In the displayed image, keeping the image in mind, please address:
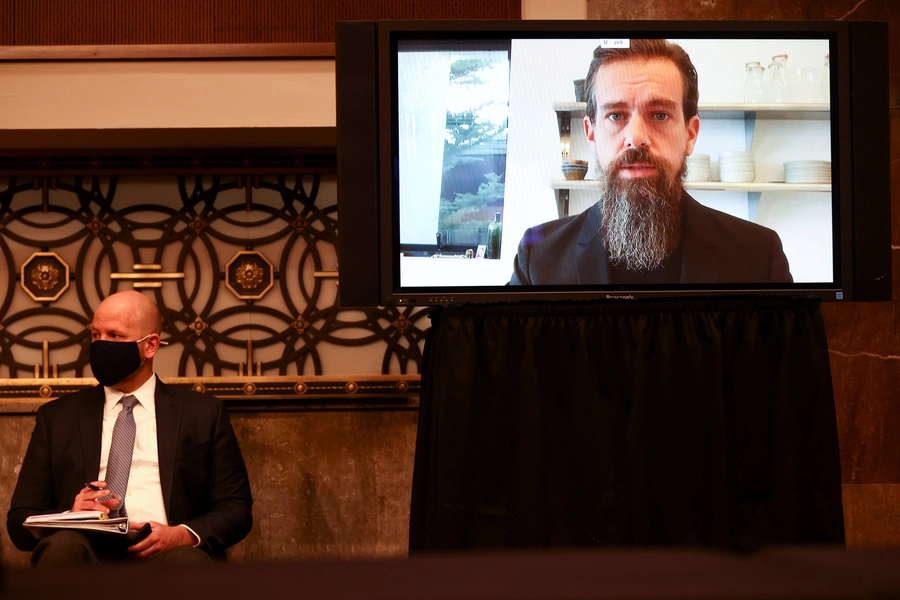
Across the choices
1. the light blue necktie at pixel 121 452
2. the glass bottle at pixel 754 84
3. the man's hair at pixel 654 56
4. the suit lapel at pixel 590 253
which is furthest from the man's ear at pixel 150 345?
the glass bottle at pixel 754 84

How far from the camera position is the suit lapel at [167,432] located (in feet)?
7.76

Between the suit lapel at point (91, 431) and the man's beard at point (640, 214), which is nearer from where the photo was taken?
the man's beard at point (640, 214)

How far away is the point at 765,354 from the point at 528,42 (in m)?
1.08

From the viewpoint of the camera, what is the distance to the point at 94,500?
2227 millimetres

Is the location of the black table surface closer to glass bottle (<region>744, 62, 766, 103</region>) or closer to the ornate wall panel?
glass bottle (<region>744, 62, 766, 103</region>)

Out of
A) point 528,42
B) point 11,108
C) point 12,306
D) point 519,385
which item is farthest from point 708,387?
point 12,306

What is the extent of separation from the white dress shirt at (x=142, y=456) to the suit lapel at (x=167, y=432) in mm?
23

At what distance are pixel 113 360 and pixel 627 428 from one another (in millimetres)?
1497

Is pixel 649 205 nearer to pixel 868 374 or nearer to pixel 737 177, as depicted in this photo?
pixel 737 177

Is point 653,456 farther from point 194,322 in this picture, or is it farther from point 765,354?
point 194,322

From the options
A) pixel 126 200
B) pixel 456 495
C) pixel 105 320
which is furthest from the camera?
pixel 126 200

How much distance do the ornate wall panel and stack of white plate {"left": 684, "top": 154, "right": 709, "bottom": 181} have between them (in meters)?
1.10

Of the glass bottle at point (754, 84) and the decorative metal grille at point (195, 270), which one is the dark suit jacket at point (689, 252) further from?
the decorative metal grille at point (195, 270)

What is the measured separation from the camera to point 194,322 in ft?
9.64
